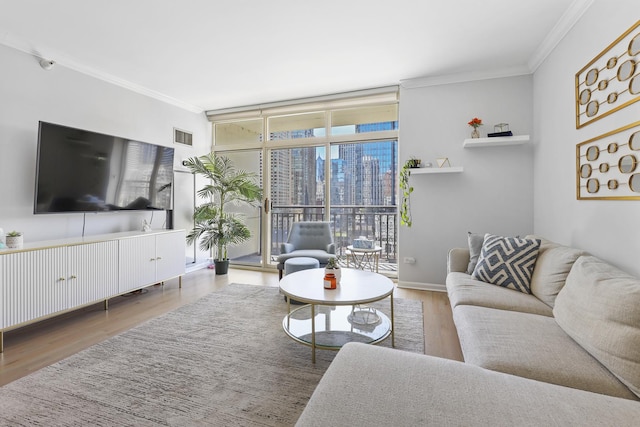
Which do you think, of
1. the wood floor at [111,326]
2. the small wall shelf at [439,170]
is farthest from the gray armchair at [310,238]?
the small wall shelf at [439,170]

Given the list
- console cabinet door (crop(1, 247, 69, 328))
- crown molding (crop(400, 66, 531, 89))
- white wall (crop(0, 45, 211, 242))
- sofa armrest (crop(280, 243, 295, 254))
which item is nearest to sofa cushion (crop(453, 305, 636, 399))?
sofa armrest (crop(280, 243, 295, 254))

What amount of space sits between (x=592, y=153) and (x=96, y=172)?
4433mm

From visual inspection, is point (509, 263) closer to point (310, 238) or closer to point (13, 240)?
point (310, 238)

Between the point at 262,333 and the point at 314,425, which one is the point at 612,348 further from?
the point at 262,333

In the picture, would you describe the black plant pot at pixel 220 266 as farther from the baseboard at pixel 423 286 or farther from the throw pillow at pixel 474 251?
the throw pillow at pixel 474 251

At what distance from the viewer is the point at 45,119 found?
9.64 feet

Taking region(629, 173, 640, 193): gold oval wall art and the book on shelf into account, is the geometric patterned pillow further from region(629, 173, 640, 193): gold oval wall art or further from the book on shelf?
the book on shelf

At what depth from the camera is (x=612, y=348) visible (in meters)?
1.18

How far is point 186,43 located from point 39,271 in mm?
2401

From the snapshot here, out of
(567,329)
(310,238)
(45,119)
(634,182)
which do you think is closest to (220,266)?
(310,238)

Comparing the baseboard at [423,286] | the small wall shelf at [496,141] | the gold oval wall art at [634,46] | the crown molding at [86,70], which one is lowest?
Result: the baseboard at [423,286]

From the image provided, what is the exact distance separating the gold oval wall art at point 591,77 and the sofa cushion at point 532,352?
1733 mm

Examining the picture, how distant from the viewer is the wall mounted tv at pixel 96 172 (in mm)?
2682

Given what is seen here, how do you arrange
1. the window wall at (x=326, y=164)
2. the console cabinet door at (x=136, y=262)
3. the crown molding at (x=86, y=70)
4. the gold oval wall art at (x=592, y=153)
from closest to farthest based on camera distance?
the gold oval wall art at (x=592, y=153) < the crown molding at (x=86, y=70) < the console cabinet door at (x=136, y=262) < the window wall at (x=326, y=164)
